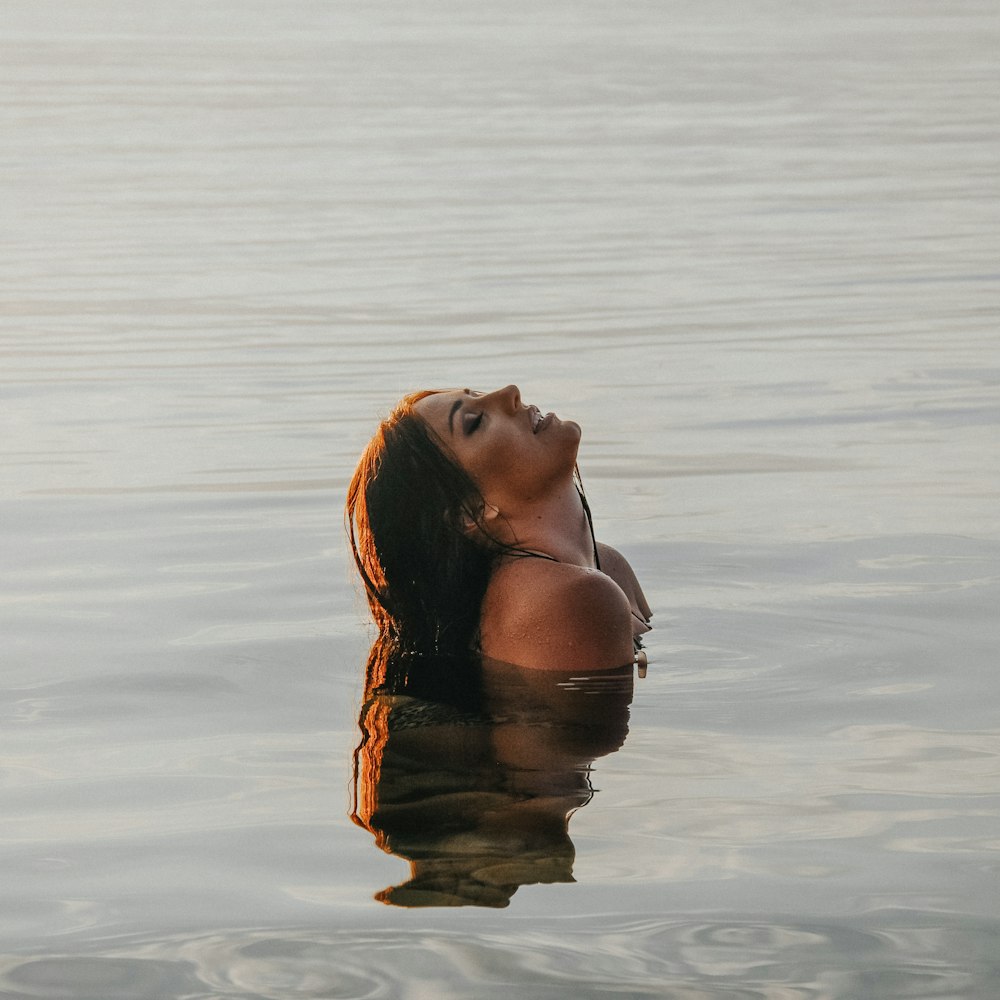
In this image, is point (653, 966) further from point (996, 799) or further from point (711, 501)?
point (711, 501)

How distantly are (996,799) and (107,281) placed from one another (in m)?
11.4

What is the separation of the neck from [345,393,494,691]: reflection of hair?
110 mm

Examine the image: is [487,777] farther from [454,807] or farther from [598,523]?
[598,523]

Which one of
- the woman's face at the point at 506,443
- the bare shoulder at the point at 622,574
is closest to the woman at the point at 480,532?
the woman's face at the point at 506,443

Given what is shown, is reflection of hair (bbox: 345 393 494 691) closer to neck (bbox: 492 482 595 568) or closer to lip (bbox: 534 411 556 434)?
neck (bbox: 492 482 595 568)

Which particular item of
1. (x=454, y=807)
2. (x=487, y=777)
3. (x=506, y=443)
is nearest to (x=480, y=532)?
(x=506, y=443)

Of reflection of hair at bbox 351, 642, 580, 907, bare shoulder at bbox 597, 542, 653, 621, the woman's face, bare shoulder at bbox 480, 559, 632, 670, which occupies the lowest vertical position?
reflection of hair at bbox 351, 642, 580, 907

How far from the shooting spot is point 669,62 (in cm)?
3372

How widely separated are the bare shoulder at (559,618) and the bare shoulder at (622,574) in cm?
60

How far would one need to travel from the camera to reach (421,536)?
5.94 meters

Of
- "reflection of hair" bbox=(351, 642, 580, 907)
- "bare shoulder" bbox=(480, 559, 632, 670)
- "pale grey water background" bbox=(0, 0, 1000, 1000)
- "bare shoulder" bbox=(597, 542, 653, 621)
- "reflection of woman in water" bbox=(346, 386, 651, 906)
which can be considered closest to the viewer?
"pale grey water background" bbox=(0, 0, 1000, 1000)

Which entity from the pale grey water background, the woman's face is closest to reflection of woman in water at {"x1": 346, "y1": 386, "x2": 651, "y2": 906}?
the woman's face

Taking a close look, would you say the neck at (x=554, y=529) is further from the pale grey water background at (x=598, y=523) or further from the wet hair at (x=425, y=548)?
the pale grey water background at (x=598, y=523)

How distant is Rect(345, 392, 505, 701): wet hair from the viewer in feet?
19.3
